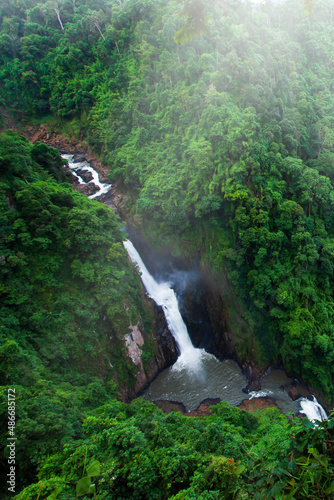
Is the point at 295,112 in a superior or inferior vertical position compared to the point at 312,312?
superior

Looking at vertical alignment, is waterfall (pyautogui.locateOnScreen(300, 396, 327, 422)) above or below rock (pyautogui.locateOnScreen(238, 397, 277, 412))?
above

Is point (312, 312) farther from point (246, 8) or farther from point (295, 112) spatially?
point (246, 8)

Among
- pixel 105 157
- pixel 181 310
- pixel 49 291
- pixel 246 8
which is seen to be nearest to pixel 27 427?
pixel 49 291

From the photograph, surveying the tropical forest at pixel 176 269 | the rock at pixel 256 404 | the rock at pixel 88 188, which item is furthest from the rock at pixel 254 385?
the rock at pixel 88 188

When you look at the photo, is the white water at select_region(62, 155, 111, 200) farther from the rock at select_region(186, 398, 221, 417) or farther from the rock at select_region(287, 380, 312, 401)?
the rock at select_region(287, 380, 312, 401)

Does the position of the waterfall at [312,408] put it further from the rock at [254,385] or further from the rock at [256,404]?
the rock at [254,385]

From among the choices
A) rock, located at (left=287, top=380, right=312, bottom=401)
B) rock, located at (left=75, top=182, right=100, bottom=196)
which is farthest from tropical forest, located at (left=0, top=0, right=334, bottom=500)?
rock, located at (left=75, top=182, right=100, bottom=196)

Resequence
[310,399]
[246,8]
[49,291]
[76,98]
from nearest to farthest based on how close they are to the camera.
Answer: [49,291] → [310,399] → [246,8] → [76,98]
